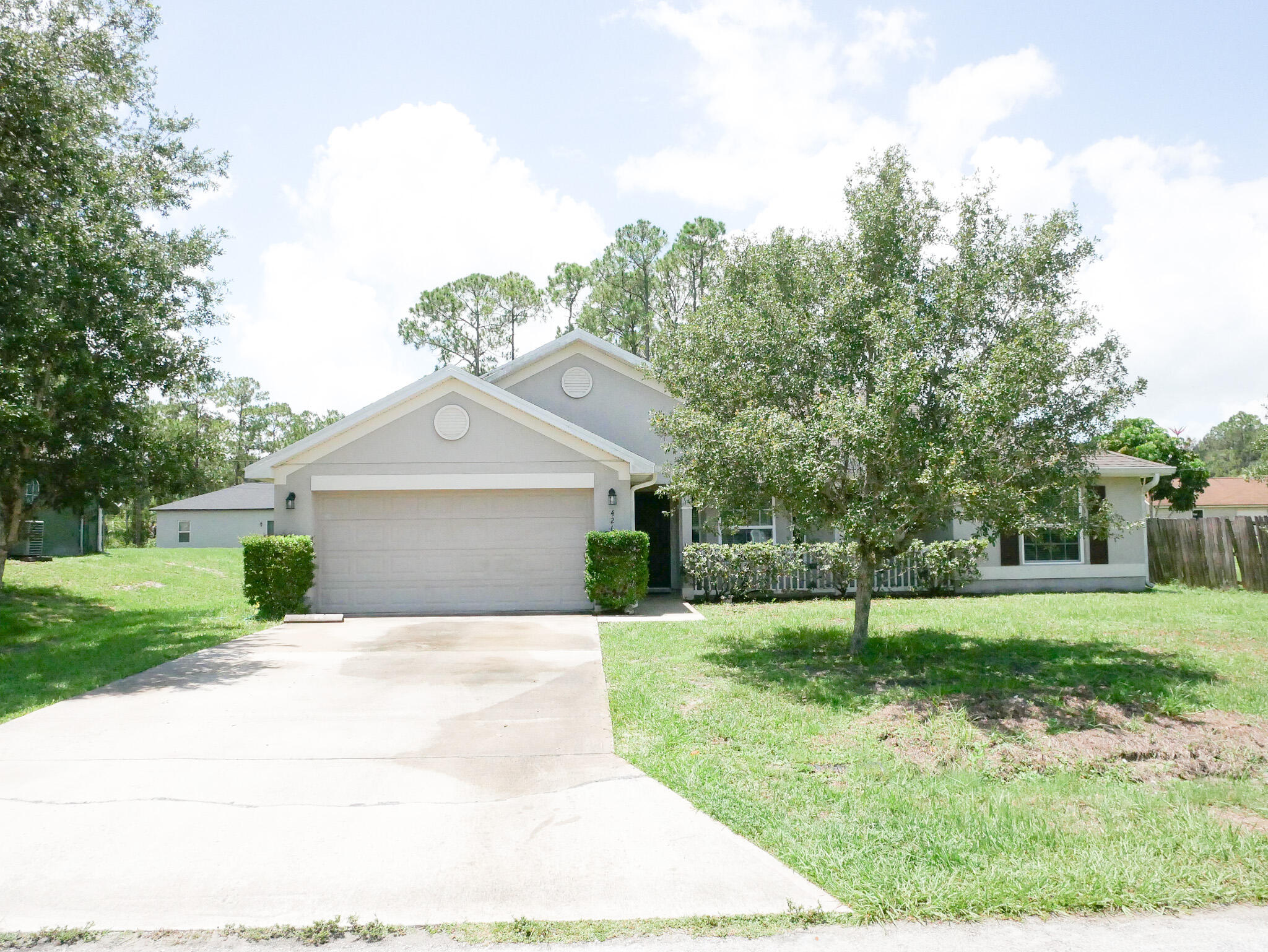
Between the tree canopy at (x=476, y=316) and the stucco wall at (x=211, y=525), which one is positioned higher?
the tree canopy at (x=476, y=316)

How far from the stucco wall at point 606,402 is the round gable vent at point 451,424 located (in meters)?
3.05

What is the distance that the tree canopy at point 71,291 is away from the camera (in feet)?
34.9

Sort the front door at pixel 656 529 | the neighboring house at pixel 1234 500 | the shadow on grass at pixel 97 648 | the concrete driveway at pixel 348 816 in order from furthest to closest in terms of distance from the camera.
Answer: the neighboring house at pixel 1234 500
the front door at pixel 656 529
the shadow on grass at pixel 97 648
the concrete driveway at pixel 348 816

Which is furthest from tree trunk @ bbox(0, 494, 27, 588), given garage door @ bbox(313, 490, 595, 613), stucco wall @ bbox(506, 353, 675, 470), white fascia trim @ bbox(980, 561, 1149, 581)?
white fascia trim @ bbox(980, 561, 1149, 581)

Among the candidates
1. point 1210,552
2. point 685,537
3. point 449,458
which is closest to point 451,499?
point 449,458

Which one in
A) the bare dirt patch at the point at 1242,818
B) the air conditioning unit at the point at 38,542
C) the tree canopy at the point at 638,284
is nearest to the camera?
the bare dirt patch at the point at 1242,818

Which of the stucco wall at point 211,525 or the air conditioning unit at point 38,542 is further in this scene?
the stucco wall at point 211,525

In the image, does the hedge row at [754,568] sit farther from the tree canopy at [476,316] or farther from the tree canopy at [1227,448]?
the tree canopy at [1227,448]

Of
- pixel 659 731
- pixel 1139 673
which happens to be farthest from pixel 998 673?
pixel 659 731

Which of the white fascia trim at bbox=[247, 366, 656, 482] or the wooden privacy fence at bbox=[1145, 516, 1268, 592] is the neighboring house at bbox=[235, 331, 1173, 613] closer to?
the white fascia trim at bbox=[247, 366, 656, 482]

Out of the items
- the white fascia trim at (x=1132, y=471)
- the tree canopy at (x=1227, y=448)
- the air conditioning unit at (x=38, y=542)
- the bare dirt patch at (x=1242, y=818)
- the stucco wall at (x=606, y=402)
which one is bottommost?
the bare dirt patch at (x=1242, y=818)

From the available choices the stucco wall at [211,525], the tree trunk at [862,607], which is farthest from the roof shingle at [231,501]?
the tree trunk at [862,607]

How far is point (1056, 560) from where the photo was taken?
1822cm

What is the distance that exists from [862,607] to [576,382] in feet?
31.2
